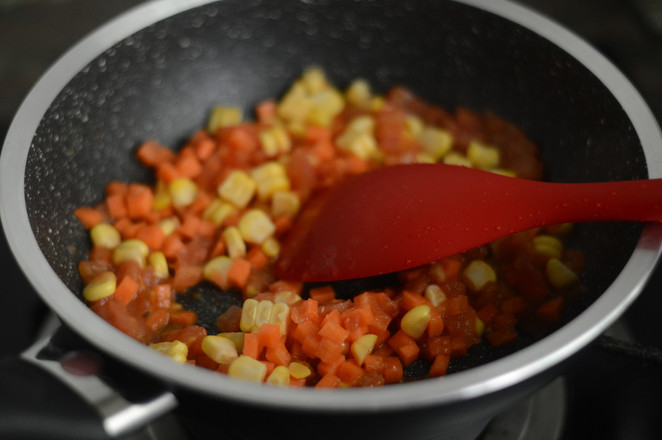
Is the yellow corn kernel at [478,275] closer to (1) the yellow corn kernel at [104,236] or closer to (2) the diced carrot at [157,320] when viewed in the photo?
(2) the diced carrot at [157,320]

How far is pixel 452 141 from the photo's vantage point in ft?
5.54

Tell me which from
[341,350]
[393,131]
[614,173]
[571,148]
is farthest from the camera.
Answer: [393,131]

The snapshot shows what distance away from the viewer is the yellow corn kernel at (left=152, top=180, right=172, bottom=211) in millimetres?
1561

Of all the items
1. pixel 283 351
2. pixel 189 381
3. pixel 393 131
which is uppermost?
pixel 189 381

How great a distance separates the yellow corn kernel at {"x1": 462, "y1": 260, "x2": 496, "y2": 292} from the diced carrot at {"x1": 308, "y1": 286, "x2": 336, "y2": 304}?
0.29m

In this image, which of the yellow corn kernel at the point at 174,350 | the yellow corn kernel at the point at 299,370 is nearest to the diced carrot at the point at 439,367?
the yellow corn kernel at the point at 299,370

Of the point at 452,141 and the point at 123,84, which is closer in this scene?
the point at 123,84

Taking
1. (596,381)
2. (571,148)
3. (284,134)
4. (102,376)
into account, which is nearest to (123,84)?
(284,134)

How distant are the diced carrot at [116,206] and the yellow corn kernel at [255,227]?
0.28 metres

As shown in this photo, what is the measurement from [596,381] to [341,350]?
0.51 metres

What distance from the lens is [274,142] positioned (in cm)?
167

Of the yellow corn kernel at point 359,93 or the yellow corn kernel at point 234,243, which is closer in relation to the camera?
the yellow corn kernel at point 234,243

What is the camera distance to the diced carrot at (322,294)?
1292 mm

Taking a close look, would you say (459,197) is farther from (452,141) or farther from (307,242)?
(452,141)
